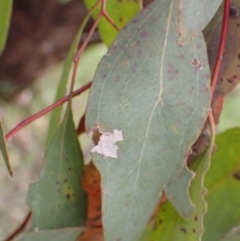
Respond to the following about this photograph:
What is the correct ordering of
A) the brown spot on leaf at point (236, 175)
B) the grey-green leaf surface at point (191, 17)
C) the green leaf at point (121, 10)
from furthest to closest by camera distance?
the green leaf at point (121, 10), the brown spot on leaf at point (236, 175), the grey-green leaf surface at point (191, 17)

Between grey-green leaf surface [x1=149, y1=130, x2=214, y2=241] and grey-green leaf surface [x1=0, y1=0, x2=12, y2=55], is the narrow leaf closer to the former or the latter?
grey-green leaf surface [x1=149, y1=130, x2=214, y2=241]

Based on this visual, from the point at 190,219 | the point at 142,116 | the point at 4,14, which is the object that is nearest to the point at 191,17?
the point at 142,116

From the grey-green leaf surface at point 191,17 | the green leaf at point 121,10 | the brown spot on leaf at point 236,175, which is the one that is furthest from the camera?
the green leaf at point 121,10

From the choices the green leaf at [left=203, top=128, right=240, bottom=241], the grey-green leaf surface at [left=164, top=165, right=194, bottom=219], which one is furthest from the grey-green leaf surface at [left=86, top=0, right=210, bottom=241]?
the green leaf at [left=203, top=128, right=240, bottom=241]

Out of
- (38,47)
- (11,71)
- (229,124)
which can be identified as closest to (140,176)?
(38,47)

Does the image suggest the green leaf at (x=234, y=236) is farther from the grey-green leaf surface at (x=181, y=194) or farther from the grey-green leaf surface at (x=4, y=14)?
the grey-green leaf surface at (x=4, y=14)

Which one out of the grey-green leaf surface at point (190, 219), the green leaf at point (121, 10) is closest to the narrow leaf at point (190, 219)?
the grey-green leaf surface at point (190, 219)

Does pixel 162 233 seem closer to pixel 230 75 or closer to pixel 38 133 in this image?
pixel 230 75
